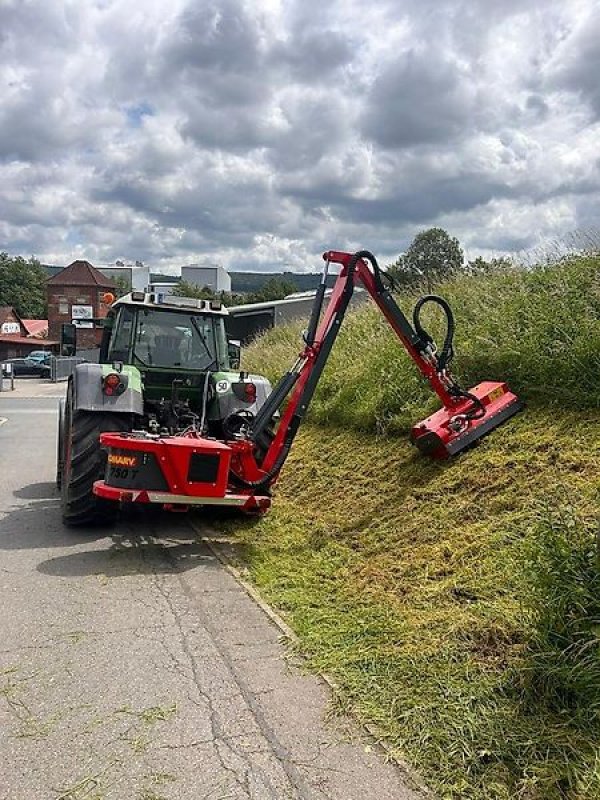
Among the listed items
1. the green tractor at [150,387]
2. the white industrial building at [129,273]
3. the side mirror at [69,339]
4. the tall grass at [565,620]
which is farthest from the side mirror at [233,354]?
the white industrial building at [129,273]

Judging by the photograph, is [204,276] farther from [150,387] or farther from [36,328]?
[150,387]

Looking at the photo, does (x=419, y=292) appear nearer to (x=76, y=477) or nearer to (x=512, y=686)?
(x=76, y=477)

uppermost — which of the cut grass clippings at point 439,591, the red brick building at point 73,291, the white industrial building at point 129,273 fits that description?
the white industrial building at point 129,273

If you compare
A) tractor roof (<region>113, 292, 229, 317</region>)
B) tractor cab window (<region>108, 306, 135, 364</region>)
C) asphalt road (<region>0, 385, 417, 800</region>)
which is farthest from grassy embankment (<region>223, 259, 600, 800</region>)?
tractor cab window (<region>108, 306, 135, 364</region>)

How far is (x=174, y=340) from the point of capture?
830 centimetres

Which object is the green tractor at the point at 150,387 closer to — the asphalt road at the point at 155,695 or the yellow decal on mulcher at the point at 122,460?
the yellow decal on mulcher at the point at 122,460

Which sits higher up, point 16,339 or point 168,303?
point 16,339

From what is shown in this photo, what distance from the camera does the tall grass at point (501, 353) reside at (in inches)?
253

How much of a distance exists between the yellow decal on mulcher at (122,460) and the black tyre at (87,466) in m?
0.74

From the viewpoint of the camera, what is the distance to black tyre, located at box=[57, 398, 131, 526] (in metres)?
6.76

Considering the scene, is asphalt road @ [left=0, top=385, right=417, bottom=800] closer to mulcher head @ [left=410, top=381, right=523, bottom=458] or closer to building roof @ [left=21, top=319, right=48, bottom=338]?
mulcher head @ [left=410, top=381, right=523, bottom=458]

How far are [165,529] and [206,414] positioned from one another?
132cm

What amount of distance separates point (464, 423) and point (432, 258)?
10310 millimetres

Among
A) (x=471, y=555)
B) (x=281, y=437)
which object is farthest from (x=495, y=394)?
(x=471, y=555)
